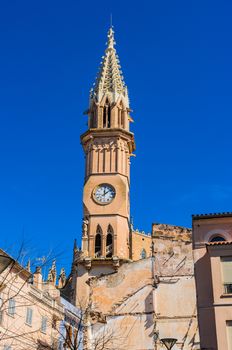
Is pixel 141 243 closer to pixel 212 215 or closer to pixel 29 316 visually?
pixel 29 316

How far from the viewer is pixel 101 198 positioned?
5462cm

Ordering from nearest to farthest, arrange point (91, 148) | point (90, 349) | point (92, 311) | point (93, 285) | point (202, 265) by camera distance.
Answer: point (202, 265) < point (90, 349) < point (92, 311) < point (93, 285) < point (91, 148)

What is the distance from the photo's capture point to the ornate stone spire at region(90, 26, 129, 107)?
200 feet

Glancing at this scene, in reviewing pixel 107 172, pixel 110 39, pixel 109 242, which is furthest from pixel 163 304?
pixel 110 39

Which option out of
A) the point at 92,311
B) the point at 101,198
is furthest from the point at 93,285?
the point at 101,198

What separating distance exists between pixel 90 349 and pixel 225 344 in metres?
13.7

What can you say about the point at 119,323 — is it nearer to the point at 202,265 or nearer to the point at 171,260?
the point at 171,260

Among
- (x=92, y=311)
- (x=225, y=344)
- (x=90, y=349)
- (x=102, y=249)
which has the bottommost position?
(x=225, y=344)

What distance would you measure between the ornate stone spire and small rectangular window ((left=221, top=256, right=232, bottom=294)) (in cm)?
3565

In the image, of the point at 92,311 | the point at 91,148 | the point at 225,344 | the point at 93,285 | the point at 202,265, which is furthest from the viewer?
the point at 91,148

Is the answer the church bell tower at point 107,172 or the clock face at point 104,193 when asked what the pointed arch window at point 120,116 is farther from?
the clock face at point 104,193

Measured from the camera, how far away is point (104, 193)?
180ft

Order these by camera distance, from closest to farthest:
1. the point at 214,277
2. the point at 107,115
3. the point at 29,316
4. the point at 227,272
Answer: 1. the point at 214,277
2. the point at 227,272
3. the point at 29,316
4. the point at 107,115

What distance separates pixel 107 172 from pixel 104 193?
2.17 meters
